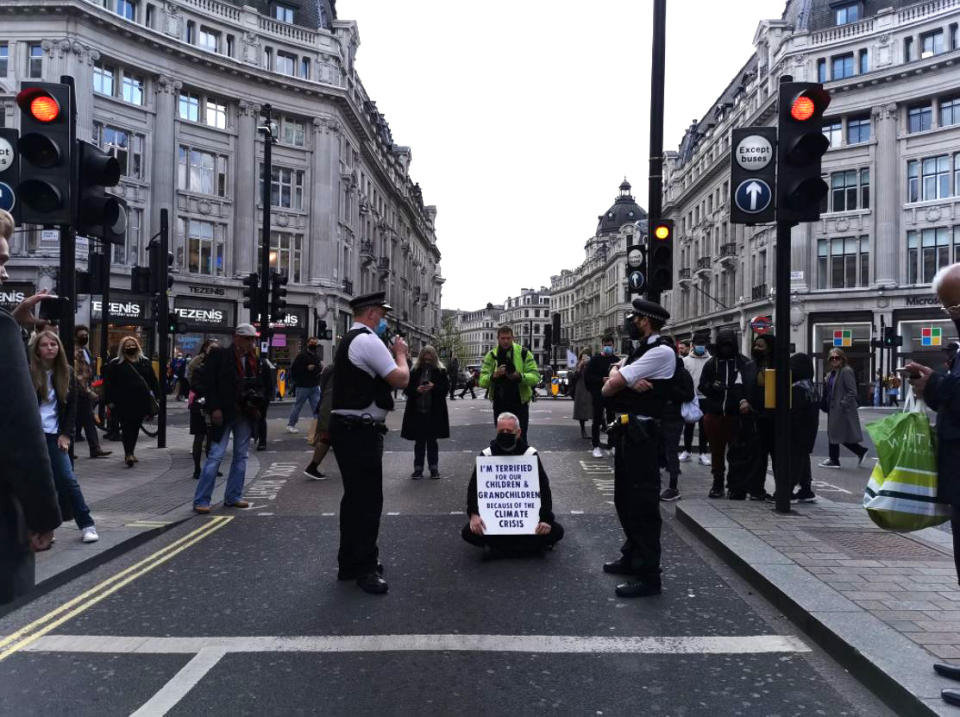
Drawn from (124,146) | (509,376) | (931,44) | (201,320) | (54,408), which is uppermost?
(931,44)

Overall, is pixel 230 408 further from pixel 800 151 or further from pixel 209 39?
pixel 209 39

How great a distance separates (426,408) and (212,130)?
A: 3235 centimetres

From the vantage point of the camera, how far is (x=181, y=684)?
11.7 feet

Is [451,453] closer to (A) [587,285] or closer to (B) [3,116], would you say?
(B) [3,116]

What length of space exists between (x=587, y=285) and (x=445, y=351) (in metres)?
39.4

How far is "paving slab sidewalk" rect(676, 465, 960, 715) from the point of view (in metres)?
3.55

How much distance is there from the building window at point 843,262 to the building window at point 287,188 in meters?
28.0

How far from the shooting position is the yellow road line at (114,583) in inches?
167

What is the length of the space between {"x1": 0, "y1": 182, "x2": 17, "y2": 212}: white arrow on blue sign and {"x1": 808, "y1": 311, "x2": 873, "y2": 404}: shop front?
39.2 metres

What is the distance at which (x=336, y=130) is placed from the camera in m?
41.8

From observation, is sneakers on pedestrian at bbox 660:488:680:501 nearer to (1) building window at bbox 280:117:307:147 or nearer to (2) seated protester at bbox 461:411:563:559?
(2) seated protester at bbox 461:411:563:559

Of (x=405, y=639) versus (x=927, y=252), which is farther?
(x=927, y=252)

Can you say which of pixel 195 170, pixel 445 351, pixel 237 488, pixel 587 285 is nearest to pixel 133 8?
pixel 195 170

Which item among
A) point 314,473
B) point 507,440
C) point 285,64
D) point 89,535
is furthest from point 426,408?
point 285,64
